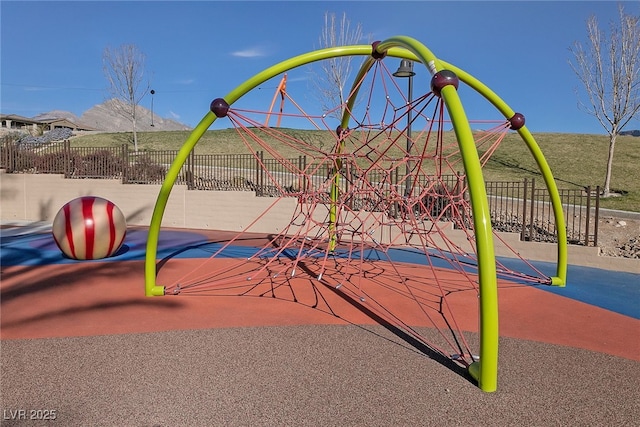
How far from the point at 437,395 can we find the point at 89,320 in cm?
428

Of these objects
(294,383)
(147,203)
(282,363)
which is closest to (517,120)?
(282,363)

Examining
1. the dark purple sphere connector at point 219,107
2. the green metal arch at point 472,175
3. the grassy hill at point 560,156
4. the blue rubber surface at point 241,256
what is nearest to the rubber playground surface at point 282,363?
the blue rubber surface at point 241,256

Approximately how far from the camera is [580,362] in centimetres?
444

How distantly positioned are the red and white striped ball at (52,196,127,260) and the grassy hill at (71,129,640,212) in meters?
15.8

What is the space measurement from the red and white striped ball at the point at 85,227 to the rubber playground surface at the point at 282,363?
4.68ft

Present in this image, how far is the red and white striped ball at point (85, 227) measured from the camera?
8367 millimetres

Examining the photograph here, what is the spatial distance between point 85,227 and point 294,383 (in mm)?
6464

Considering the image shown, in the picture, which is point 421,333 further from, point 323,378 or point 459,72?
point 459,72

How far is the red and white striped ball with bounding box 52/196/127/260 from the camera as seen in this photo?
837 centimetres

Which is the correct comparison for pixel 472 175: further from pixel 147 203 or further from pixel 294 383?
pixel 147 203

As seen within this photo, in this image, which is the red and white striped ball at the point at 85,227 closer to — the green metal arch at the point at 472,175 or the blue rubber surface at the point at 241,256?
the blue rubber surface at the point at 241,256

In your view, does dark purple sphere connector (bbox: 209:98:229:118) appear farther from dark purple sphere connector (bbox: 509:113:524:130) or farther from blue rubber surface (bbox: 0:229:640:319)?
blue rubber surface (bbox: 0:229:640:319)

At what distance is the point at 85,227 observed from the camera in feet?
27.7

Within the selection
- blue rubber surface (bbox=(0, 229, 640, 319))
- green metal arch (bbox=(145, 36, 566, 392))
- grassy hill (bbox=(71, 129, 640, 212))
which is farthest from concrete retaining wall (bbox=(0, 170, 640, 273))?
grassy hill (bbox=(71, 129, 640, 212))
